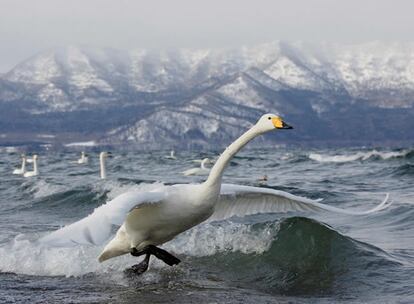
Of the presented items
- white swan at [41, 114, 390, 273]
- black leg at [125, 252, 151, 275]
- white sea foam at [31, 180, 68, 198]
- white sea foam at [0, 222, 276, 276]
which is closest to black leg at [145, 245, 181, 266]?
white swan at [41, 114, 390, 273]

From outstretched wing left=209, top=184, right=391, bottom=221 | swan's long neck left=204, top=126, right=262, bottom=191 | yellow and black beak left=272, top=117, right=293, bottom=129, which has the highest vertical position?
yellow and black beak left=272, top=117, right=293, bottom=129

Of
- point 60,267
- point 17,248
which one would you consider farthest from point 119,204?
point 17,248

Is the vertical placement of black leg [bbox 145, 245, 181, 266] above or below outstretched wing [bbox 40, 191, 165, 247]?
below

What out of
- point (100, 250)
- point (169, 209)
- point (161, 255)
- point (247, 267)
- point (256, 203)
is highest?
point (169, 209)

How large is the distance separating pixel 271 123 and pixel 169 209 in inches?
66.6

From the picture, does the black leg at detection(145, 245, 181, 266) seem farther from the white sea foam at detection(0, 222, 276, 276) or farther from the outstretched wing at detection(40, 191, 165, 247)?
the outstretched wing at detection(40, 191, 165, 247)

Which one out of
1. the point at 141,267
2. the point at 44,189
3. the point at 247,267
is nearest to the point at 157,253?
the point at 141,267

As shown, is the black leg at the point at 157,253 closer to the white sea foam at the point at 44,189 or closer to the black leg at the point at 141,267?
the black leg at the point at 141,267

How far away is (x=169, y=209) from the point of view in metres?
9.74

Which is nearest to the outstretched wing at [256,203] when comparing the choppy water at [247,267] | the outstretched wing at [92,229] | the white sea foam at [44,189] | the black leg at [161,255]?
the choppy water at [247,267]

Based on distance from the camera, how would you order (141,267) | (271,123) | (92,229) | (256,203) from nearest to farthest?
1. (92,229)
2. (271,123)
3. (141,267)
4. (256,203)

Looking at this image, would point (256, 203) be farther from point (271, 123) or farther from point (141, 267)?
point (271, 123)

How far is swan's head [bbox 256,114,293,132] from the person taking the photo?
8930 millimetres

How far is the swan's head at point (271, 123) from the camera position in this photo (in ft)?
29.3
